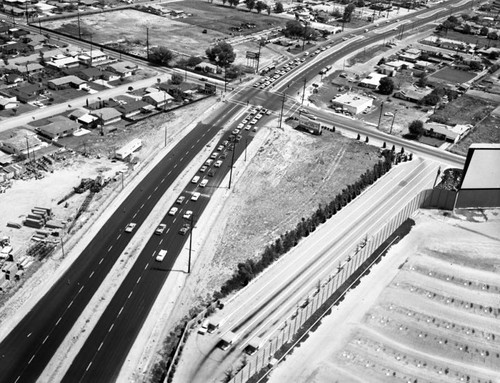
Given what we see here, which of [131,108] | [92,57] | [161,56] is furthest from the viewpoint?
[161,56]

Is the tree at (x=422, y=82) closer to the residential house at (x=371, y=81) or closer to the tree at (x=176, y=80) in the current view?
the residential house at (x=371, y=81)

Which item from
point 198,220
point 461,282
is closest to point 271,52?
point 198,220

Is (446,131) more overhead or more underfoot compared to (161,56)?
more underfoot

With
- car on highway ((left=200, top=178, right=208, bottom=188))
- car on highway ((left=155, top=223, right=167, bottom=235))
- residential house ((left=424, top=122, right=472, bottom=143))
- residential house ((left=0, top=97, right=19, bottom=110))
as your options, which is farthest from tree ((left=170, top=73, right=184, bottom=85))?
car on highway ((left=155, top=223, right=167, bottom=235))

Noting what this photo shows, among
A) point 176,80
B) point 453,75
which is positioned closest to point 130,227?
point 176,80

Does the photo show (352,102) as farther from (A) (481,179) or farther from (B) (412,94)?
(A) (481,179)

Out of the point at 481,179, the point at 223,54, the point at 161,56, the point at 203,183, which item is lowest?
the point at 203,183

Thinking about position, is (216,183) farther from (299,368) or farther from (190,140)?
(299,368)
